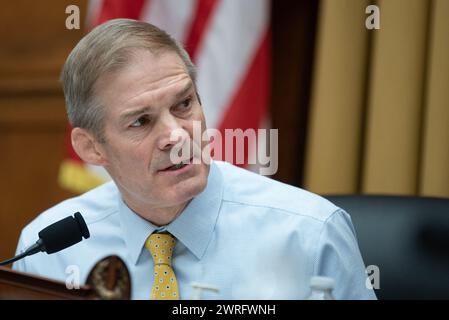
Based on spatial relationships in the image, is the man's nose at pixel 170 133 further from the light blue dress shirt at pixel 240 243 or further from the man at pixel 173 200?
the light blue dress shirt at pixel 240 243

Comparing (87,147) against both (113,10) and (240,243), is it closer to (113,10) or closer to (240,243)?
(240,243)

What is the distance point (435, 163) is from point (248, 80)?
30.1 inches

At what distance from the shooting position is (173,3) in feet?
9.04

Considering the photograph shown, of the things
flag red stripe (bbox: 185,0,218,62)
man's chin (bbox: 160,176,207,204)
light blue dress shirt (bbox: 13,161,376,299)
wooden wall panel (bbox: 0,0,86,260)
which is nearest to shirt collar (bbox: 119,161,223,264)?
light blue dress shirt (bbox: 13,161,376,299)

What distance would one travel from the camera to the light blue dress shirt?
1.65 metres

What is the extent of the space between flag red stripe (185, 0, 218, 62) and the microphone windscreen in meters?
1.44

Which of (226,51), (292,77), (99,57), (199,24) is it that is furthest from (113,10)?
(99,57)

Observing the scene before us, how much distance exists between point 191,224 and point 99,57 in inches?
17.7

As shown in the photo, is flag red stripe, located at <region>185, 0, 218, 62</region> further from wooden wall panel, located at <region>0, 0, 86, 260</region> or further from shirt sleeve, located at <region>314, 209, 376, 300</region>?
shirt sleeve, located at <region>314, 209, 376, 300</region>

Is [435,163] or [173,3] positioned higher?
[173,3]

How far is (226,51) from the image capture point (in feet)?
8.94
